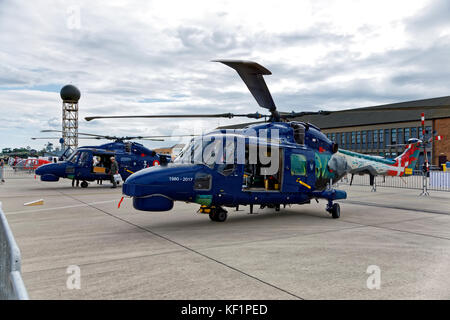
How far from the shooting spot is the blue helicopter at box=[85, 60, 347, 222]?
8.07 m

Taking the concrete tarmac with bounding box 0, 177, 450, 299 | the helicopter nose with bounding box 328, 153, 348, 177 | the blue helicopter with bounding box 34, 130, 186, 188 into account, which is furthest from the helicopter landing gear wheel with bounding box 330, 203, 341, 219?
the blue helicopter with bounding box 34, 130, 186, 188

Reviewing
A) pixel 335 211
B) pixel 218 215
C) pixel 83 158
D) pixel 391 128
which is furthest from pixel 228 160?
pixel 391 128

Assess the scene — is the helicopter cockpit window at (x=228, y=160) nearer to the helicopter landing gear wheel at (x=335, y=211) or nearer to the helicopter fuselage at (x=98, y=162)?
the helicopter landing gear wheel at (x=335, y=211)

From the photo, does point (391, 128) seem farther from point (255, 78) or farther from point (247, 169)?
point (255, 78)

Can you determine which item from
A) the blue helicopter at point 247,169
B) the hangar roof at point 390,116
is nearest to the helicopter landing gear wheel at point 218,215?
the blue helicopter at point 247,169

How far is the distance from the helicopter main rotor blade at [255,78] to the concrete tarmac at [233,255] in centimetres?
331

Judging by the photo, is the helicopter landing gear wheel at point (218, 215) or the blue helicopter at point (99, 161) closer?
the helicopter landing gear wheel at point (218, 215)

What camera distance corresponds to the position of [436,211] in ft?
38.3

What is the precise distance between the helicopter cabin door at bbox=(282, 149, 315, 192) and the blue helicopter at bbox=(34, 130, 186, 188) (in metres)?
10.8

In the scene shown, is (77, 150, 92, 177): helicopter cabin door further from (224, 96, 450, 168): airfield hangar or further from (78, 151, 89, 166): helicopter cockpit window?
(224, 96, 450, 168): airfield hangar

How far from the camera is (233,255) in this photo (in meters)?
6.00

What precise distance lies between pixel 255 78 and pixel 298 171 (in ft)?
10.5

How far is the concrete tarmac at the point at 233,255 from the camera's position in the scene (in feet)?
14.4
